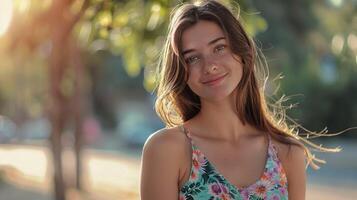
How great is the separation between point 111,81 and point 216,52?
4139 centimetres

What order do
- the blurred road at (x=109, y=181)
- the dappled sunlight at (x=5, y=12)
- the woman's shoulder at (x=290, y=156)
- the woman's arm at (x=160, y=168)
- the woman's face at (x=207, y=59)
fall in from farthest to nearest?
1. the blurred road at (x=109, y=181)
2. the dappled sunlight at (x=5, y=12)
3. the woman's shoulder at (x=290, y=156)
4. the woman's face at (x=207, y=59)
5. the woman's arm at (x=160, y=168)

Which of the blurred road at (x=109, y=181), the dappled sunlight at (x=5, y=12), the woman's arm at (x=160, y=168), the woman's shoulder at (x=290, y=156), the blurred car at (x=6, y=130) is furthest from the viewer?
the blurred car at (x=6, y=130)

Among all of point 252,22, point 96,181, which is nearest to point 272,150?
point 252,22

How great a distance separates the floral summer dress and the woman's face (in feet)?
0.57

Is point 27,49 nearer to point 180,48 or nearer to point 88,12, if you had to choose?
point 88,12

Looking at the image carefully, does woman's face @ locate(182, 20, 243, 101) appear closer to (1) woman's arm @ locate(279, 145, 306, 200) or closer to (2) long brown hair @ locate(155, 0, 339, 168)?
(2) long brown hair @ locate(155, 0, 339, 168)

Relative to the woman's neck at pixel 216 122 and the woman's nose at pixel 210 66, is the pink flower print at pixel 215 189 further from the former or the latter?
the woman's nose at pixel 210 66

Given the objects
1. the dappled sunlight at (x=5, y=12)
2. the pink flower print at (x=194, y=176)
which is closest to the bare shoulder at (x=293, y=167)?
the pink flower print at (x=194, y=176)

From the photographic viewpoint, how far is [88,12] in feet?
15.2

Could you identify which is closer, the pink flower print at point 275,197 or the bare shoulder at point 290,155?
the pink flower print at point 275,197

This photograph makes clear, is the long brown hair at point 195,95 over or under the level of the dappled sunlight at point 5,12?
under

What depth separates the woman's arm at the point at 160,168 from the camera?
216 centimetres

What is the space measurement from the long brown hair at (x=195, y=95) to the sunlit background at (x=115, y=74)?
2.05 feet

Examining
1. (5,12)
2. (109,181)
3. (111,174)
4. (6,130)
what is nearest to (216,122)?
(5,12)
